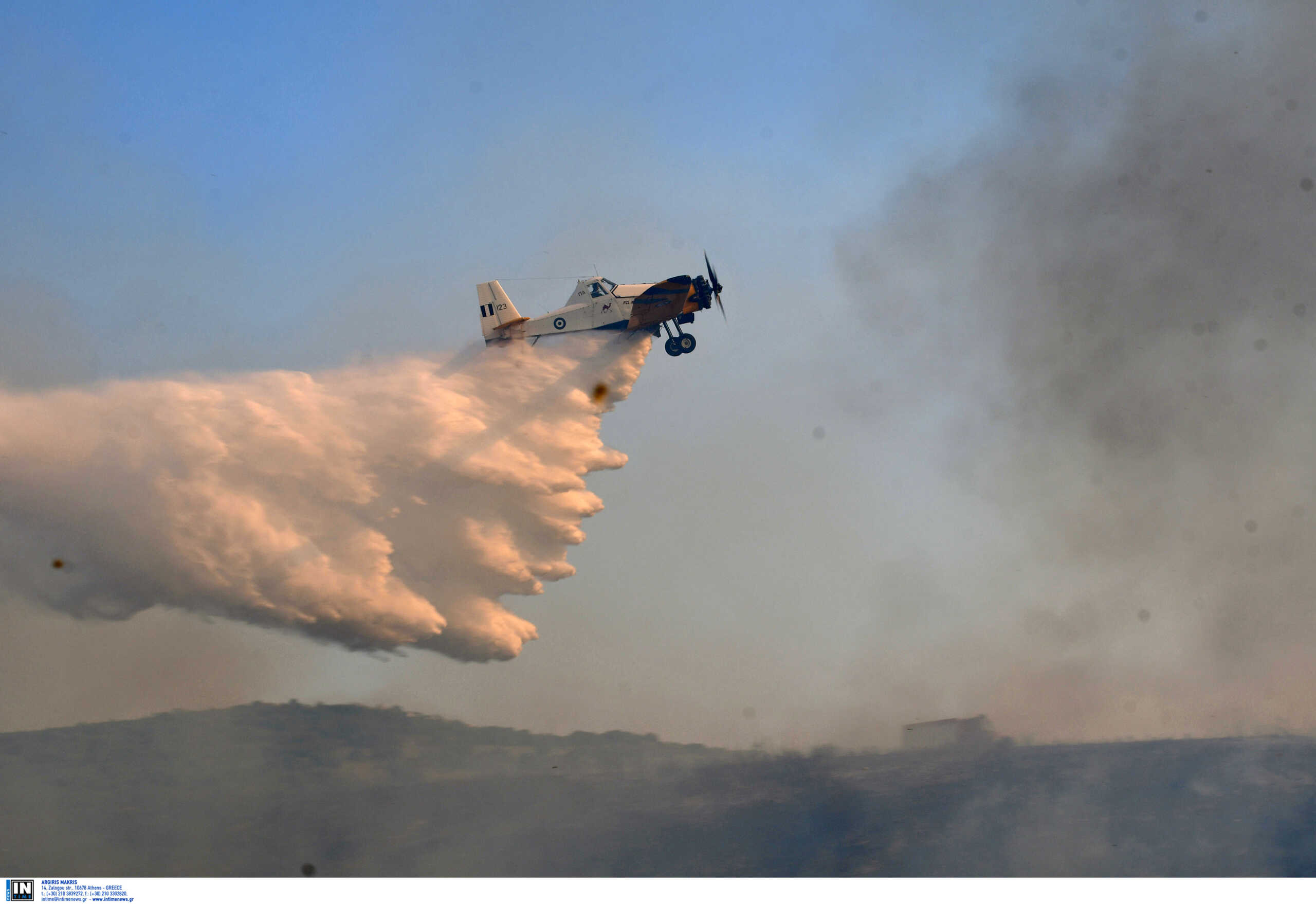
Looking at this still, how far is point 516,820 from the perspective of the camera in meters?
82.4

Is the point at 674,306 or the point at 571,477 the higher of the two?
the point at 674,306

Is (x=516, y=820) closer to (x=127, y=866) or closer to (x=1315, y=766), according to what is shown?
(x=127, y=866)

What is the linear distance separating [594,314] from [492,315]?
3840mm

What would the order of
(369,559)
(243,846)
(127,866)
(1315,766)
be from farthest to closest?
(1315,766), (243,846), (127,866), (369,559)

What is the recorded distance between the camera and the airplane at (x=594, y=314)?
35.7 m

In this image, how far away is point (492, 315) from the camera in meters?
36.2

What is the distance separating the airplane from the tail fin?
0.06 ft

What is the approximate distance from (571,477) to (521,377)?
13.6 feet

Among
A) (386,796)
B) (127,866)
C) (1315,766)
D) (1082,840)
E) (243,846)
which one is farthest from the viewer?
(1315,766)

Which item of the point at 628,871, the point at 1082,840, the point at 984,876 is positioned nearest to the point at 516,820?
the point at 628,871

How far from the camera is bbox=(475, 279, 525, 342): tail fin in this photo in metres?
36.1

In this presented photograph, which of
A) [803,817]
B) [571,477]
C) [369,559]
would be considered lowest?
[803,817]

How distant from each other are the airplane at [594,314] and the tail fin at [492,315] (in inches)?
0.8

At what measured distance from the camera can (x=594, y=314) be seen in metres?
36.0
